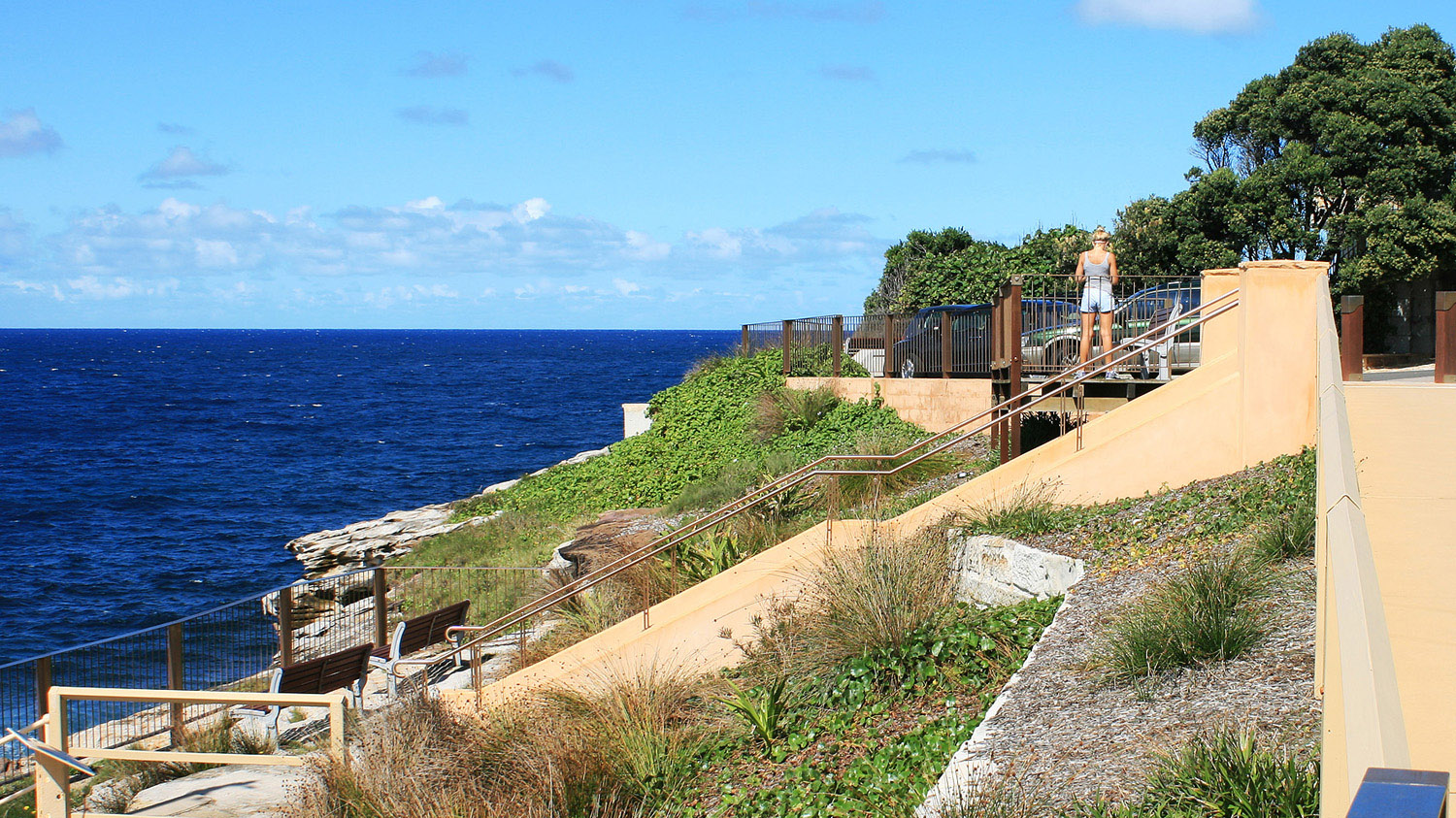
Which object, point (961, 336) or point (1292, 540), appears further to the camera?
point (961, 336)

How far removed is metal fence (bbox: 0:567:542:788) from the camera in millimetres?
13219

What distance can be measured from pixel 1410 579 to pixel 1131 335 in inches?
413

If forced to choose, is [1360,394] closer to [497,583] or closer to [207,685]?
[497,583]

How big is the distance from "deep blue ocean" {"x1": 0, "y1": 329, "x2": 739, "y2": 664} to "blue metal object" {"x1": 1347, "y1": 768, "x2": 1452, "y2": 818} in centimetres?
2449

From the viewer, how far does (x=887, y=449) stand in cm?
1600

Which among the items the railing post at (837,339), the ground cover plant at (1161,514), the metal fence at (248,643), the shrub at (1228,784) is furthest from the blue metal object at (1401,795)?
the railing post at (837,339)

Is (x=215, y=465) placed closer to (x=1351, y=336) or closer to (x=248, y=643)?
(x=248, y=643)

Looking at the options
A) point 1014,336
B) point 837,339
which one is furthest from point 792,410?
point 1014,336

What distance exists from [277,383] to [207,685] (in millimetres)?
92448

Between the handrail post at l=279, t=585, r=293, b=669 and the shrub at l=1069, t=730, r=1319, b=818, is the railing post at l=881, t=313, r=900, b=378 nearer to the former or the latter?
the handrail post at l=279, t=585, r=293, b=669

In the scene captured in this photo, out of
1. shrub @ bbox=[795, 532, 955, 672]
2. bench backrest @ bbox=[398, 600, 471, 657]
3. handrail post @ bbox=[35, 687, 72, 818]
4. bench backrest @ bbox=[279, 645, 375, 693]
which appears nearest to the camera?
handrail post @ bbox=[35, 687, 72, 818]

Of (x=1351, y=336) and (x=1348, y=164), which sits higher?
(x=1348, y=164)

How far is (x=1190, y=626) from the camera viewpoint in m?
6.04

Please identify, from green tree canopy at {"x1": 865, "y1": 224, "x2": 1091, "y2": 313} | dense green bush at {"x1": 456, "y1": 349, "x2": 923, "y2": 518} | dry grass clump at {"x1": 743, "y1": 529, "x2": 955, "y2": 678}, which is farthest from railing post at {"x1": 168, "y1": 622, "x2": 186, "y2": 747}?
green tree canopy at {"x1": 865, "y1": 224, "x2": 1091, "y2": 313}
